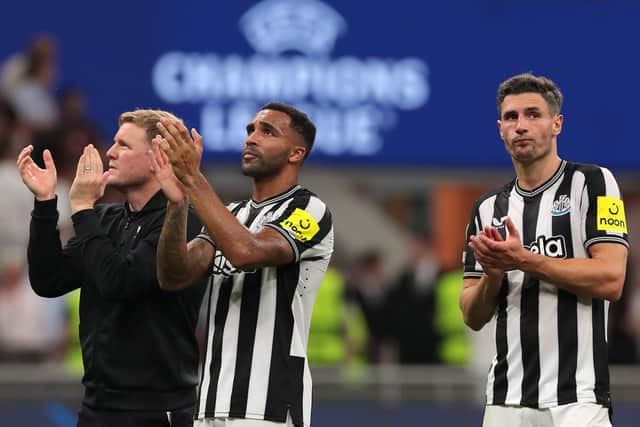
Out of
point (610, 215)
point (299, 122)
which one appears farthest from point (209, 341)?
point (610, 215)

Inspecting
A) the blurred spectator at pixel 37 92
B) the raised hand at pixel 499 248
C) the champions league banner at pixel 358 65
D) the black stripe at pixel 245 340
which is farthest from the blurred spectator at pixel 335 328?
the raised hand at pixel 499 248

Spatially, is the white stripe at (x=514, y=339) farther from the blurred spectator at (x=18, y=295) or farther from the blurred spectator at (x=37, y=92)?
the blurred spectator at (x=18, y=295)

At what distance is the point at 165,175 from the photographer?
421 centimetres

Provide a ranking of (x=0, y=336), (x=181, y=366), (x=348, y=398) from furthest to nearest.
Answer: (x=0, y=336) → (x=348, y=398) → (x=181, y=366)

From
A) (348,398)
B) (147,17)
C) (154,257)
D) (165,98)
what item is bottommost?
(348,398)

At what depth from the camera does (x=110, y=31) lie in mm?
9500

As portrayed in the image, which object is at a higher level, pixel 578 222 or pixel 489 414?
pixel 578 222

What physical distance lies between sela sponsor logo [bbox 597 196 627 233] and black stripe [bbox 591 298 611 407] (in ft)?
0.81

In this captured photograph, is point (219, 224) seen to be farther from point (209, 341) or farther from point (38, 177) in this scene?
point (38, 177)

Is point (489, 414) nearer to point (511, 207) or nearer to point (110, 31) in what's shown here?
point (511, 207)

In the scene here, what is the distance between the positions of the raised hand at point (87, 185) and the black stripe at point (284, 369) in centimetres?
74

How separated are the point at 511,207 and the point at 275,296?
0.88 metres

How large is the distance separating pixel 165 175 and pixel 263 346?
0.67 metres

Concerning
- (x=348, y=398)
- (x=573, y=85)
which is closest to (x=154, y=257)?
(x=348, y=398)
